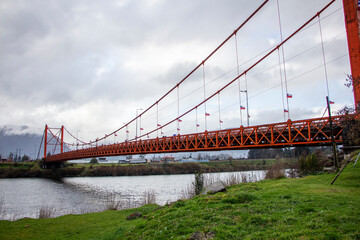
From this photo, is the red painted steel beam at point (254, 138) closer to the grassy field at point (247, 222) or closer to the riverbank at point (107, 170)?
the grassy field at point (247, 222)

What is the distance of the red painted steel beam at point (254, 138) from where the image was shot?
20436 millimetres

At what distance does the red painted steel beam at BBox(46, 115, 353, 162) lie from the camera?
67.0ft

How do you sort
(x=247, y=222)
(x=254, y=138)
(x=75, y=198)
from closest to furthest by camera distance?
(x=247, y=222) < (x=254, y=138) < (x=75, y=198)

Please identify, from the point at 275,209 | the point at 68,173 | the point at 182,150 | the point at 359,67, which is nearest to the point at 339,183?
the point at 275,209

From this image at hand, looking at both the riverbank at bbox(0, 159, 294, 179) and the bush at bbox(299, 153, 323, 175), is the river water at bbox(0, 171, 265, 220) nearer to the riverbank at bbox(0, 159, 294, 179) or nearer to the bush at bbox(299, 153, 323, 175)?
the bush at bbox(299, 153, 323, 175)

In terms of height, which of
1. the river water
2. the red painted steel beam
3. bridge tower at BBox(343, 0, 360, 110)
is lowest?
the river water

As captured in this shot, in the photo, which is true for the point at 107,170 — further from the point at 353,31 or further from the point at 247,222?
the point at 247,222

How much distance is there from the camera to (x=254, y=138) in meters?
25.0

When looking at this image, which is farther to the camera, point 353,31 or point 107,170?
point 107,170

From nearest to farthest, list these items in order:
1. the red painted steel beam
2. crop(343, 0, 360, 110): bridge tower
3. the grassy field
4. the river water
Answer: the grassy field, crop(343, 0, 360, 110): bridge tower, the red painted steel beam, the river water

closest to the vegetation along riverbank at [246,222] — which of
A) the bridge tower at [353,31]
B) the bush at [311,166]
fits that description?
the bridge tower at [353,31]

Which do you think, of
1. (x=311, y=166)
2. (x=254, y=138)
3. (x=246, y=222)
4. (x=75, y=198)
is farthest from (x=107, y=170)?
(x=246, y=222)

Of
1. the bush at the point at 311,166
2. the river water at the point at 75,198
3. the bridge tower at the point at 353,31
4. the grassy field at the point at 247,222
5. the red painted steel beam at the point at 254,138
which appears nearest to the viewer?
the grassy field at the point at 247,222

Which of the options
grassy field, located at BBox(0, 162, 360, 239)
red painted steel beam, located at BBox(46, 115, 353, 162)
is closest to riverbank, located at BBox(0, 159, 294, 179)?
red painted steel beam, located at BBox(46, 115, 353, 162)
